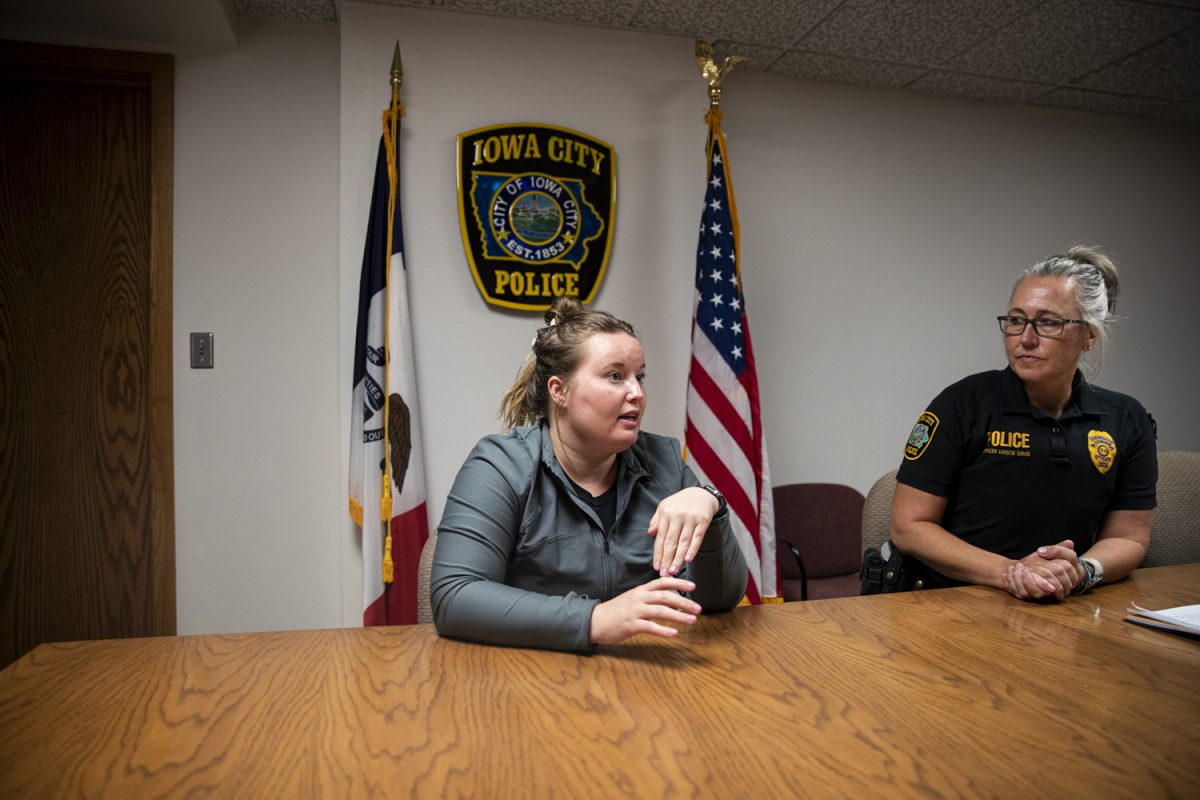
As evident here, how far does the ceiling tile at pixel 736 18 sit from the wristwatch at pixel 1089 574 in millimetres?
2196

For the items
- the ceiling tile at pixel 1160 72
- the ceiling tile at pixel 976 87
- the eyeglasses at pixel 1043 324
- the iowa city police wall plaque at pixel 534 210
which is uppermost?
the ceiling tile at pixel 1160 72

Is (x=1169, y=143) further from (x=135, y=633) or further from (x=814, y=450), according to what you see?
(x=135, y=633)

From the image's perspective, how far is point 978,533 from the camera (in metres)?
1.89

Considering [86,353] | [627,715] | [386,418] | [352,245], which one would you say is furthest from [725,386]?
[86,353]

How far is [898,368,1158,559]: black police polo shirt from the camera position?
184cm

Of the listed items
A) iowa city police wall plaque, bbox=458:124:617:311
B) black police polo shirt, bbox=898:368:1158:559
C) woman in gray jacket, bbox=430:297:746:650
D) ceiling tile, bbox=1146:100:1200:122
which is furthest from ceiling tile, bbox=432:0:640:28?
ceiling tile, bbox=1146:100:1200:122

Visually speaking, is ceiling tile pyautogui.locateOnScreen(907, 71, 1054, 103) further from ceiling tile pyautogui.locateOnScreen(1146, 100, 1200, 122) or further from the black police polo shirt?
the black police polo shirt

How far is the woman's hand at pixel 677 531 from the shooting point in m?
1.35

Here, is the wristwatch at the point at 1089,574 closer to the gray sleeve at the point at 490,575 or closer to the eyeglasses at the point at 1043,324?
the eyeglasses at the point at 1043,324

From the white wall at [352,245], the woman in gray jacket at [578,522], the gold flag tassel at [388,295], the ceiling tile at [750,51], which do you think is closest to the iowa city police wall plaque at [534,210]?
the white wall at [352,245]

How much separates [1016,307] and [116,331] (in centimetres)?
308

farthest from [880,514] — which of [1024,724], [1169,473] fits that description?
[1024,724]

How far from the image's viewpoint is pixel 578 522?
1.55 meters

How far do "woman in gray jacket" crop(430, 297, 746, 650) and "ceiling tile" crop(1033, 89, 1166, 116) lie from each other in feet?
11.1
